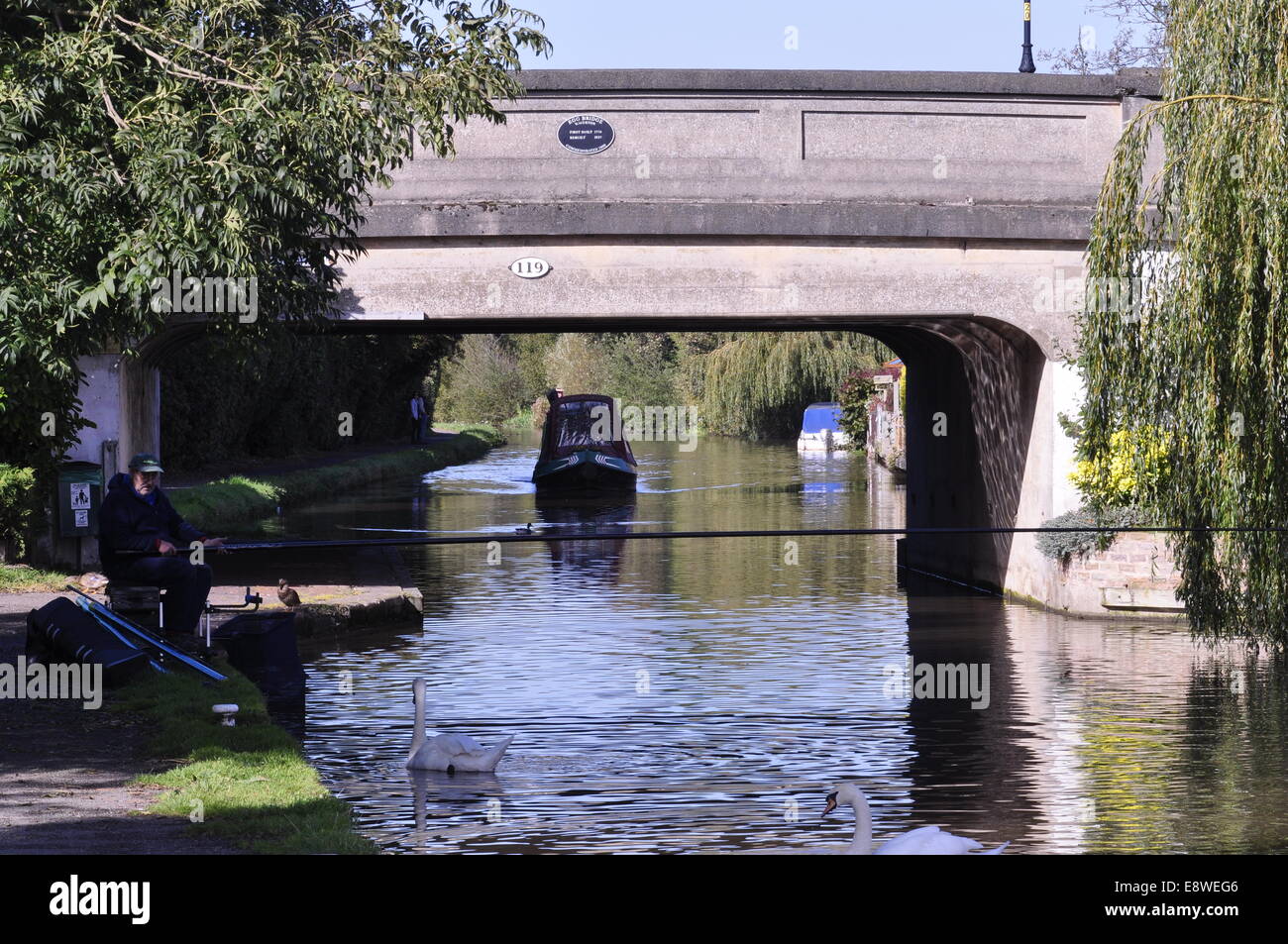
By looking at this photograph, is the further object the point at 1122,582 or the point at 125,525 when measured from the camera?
the point at 1122,582

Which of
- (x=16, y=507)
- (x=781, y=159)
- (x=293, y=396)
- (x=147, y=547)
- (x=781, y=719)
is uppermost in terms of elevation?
(x=781, y=159)

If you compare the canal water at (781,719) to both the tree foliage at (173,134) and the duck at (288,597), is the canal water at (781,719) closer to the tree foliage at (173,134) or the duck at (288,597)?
the duck at (288,597)

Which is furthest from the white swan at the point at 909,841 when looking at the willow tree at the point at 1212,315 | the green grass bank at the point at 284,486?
the green grass bank at the point at 284,486

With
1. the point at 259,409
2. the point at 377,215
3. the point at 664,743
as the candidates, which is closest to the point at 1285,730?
the point at 664,743

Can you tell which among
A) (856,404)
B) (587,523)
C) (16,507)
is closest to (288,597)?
(16,507)

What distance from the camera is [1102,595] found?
17.7 metres

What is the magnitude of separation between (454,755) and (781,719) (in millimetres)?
3013

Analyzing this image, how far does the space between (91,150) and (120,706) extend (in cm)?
394

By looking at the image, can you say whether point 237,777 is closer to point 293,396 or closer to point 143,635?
point 143,635

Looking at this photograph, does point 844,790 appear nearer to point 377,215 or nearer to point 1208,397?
point 1208,397

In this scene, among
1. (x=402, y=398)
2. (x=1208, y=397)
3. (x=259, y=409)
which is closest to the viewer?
(x=1208, y=397)

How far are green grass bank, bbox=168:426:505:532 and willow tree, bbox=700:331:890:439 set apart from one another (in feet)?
31.4

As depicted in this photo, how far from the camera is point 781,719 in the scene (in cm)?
1235

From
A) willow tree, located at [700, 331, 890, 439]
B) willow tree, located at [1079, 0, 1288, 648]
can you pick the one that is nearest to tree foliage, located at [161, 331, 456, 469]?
willow tree, located at [700, 331, 890, 439]
